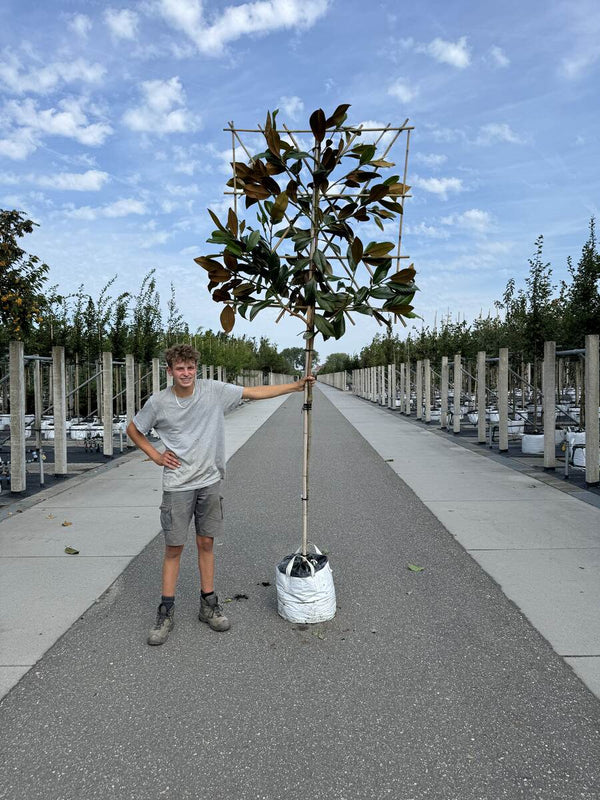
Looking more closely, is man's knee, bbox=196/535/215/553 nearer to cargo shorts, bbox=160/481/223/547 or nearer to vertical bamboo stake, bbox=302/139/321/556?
cargo shorts, bbox=160/481/223/547

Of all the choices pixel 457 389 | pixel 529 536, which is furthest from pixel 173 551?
pixel 457 389

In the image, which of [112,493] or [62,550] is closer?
[62,550]

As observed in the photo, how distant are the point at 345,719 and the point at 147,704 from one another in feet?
3.08

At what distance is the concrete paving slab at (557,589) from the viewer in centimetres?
391

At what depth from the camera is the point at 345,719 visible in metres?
2.95

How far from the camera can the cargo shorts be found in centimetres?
387

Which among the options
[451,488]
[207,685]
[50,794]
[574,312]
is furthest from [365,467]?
[50,794]

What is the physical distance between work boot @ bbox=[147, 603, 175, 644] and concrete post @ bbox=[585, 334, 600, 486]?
6.98 meters

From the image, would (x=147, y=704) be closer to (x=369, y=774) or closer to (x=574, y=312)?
(x=369, y=774)

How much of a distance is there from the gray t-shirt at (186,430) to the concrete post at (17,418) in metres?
5.50

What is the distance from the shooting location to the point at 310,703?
3.10m

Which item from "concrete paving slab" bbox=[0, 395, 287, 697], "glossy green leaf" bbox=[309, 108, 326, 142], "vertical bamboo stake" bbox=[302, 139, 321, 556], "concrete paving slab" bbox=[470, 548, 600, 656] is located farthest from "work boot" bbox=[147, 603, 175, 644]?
"glossy green leaf" bbox=[309, 108, 326, 142]

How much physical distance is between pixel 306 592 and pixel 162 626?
889 mm

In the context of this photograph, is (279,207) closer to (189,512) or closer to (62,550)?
(189,512)
